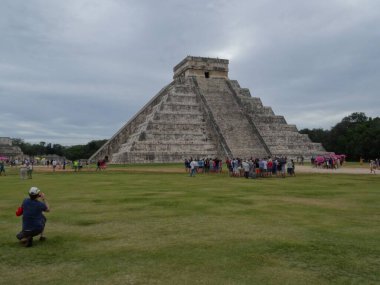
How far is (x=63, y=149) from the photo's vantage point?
110m

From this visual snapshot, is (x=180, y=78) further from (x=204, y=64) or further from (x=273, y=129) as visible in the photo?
(x=273, y=129)

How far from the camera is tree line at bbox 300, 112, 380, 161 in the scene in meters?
51.5

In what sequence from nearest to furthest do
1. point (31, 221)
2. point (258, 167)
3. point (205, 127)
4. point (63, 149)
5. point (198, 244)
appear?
1. point (198, 244)
2. point (31, 221)
3. point (258, 167)
4. point (205, 127)
5. point (63, 149)

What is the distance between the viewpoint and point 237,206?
33.7 feet

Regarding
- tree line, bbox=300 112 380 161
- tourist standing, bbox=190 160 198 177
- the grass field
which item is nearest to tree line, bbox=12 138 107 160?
tree line, bbox=300 112 380 161

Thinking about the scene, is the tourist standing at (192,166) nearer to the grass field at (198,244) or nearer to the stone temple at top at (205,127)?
the grass field at (198,244)

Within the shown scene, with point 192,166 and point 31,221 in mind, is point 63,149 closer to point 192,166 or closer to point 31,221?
point 192,166

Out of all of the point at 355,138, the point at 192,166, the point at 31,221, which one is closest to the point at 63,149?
the point at 355,138

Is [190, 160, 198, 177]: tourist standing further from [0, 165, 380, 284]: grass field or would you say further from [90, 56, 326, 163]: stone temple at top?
[90, 56, 326, 163]: stone temple at top

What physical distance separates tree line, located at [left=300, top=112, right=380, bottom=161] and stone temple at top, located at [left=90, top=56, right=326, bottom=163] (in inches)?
545

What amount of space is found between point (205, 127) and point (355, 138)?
26.4 m

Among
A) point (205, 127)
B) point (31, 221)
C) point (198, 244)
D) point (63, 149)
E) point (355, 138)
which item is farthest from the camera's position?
point (63, 149)

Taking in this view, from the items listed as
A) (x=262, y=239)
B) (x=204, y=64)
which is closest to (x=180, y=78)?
(x=204, y=64)

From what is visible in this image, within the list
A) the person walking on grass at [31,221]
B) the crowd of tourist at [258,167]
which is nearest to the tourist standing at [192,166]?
the crowd of tourist at [258,167]
